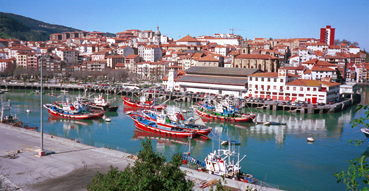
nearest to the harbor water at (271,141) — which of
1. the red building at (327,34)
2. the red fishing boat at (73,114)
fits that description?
the red fishing boat at (73,114)

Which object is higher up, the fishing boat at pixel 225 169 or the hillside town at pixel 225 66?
the hillside town at pixel 225 66

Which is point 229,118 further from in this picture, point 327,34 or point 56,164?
point 327,34

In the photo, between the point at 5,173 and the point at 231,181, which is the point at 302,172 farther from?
the point at 5,173

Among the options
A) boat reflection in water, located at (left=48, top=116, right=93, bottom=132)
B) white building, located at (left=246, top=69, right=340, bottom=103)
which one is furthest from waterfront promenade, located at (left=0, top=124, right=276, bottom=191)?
white building, located at (left=246, top=69, right=340, bottom=103)

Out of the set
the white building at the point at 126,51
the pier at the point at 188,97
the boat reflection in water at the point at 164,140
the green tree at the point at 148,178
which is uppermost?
the white building at the point at 126,51

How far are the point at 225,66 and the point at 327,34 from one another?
4449 centimetres

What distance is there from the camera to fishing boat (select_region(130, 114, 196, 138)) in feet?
84.8

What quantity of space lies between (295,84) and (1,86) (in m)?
47.1

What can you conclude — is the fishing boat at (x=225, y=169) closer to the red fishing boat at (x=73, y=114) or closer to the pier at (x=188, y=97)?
the pier at (x=188, y=97)

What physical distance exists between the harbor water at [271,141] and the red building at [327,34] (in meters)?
62.6

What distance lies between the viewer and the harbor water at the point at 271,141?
1823cm

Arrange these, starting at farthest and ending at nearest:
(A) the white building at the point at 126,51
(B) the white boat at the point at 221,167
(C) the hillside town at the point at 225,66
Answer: (A) the white building at the point at 126,51
(C) the hillside town at the point at 225,66
(B) the white boat at the point at 221,167

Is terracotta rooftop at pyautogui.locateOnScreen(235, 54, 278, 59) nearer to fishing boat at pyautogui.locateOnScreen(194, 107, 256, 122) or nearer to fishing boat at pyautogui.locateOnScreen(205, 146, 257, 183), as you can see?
fishing boat at pyautogui.locateOnScreen(194, 107, 256, 122)

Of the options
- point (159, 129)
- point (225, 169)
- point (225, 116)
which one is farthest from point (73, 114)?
point (225, 169)
